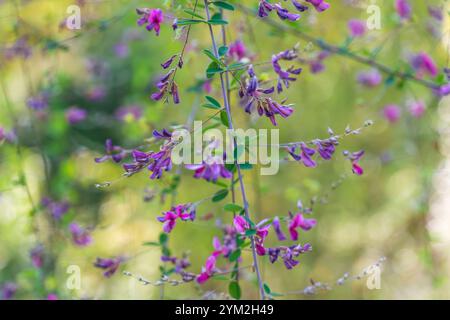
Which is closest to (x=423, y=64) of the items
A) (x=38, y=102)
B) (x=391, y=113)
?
(x=391, y=113)

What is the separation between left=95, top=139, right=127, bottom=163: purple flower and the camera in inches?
44.9

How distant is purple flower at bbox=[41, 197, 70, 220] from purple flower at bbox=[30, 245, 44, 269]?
Result: 120 millimetres

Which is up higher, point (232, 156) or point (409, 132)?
point (409, 132)

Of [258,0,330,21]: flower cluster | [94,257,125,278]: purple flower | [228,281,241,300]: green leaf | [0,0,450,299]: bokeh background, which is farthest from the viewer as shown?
[0,0,450,299]: bokeh background

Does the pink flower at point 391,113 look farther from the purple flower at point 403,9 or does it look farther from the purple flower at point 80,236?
the purple flower at point 80,236

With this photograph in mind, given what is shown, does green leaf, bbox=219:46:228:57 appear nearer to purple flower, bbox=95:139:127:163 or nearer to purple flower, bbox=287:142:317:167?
purple flower, bbox=287:142:317:167

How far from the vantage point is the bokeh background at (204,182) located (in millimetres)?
1952

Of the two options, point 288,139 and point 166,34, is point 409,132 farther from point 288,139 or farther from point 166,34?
point 166,34

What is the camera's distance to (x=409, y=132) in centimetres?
223

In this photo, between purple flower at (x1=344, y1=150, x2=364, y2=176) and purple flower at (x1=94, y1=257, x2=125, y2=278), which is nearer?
purple flower at (x1=344, y1=150, x2=364, y2=176)

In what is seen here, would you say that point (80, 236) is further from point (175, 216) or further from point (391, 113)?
point (391, 113)

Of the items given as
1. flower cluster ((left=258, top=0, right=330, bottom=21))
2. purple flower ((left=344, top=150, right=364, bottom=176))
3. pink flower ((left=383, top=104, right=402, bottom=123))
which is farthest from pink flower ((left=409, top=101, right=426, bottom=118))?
flower cluster ((left=258, top=0, right=330, bottom=21))
